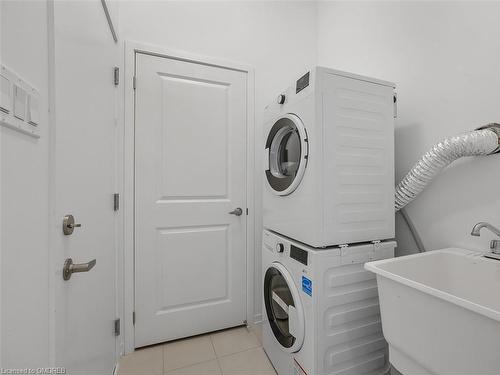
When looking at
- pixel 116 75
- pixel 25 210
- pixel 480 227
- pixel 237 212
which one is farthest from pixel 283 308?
pixel 116 75

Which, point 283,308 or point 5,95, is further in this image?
point 283,308

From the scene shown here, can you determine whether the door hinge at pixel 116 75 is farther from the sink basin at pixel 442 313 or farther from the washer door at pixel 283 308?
the sink basin at pixel 442 313

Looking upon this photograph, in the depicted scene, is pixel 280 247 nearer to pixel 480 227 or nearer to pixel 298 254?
pixel 298 254

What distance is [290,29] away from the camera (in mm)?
2227

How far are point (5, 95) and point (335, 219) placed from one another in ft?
4.01

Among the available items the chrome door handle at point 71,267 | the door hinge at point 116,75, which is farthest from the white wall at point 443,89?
the door hinge at point 116,75

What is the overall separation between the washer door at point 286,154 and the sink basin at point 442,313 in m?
0.57

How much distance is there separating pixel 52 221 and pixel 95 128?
0.61 m

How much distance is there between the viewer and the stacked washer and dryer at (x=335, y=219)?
114cm

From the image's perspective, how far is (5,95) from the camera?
1.67 ft

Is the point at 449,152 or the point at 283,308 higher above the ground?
the point at 449,152

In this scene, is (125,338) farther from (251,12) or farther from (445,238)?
(251,12)

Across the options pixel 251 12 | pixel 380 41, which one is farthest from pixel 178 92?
pixel 380 41

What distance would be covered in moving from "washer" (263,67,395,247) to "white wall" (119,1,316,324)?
2.70 feet
